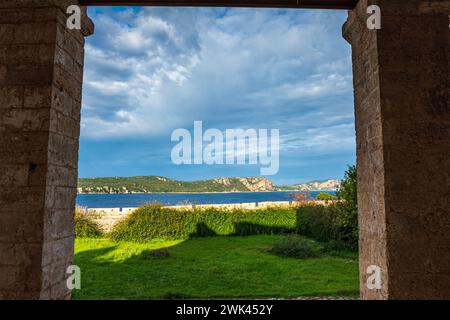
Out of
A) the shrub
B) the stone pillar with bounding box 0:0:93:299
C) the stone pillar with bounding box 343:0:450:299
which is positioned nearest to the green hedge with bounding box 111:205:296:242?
the shrub

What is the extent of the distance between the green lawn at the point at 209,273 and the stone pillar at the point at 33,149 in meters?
3.65

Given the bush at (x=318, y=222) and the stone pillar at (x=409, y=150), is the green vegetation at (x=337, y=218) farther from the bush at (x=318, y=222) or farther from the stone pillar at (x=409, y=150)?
the stone pillar at (x=409, y=150)

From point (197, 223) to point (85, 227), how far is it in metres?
4.81

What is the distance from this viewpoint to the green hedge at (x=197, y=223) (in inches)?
500

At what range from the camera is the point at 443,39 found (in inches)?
104

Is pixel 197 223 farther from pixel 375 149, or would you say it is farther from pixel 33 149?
pixel 375 149

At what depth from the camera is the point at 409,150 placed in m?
2.53

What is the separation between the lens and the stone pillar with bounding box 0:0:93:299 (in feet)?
7.91

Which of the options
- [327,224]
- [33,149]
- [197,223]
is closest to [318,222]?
[327,224]

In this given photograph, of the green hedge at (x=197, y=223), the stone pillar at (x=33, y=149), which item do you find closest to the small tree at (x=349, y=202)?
the green hedge at (x=197, y=223)

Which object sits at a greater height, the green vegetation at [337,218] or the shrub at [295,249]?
the green vegetation at [337,218]
